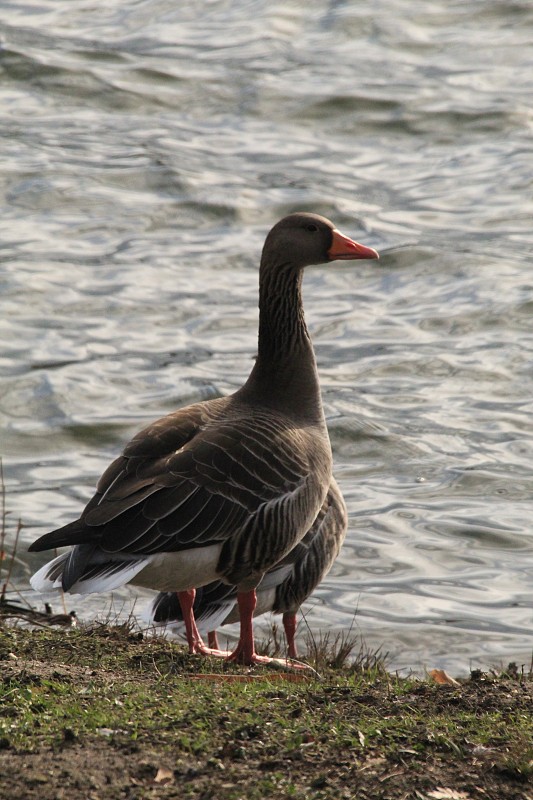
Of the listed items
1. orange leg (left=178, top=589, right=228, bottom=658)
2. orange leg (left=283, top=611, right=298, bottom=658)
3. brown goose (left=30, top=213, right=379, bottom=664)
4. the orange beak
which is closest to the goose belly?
brown goose (left=30, top=213, right=379, bottom=664)

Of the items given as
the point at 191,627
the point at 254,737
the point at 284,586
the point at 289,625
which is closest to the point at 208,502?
the point at 191,627

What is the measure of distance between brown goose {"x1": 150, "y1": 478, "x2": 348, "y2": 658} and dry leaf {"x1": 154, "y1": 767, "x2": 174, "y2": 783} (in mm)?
3033

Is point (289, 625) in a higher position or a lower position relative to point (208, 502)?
lower

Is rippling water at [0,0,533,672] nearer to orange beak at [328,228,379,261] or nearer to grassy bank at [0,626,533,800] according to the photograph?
orange beak at [328,228,379,261]

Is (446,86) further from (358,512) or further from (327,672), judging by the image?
(327,672)

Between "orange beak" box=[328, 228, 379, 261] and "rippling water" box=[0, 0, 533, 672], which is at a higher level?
"orange beak" box=[328, 228, 379, 261]

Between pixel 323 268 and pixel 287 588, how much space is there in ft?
30.7

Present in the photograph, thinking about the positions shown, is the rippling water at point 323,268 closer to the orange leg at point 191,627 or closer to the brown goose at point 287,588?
the brown goose at point 287,588

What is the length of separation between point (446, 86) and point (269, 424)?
50.2 ft

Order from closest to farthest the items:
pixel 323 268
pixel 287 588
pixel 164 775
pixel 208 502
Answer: pixel 164 775, pixel 208 502, pixel 287 588, pixel 323 268

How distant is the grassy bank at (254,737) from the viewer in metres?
4.01

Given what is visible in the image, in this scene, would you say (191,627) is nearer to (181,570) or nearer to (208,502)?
(181,570)

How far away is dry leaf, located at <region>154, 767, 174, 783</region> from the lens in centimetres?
400

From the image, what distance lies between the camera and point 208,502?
6.36 meters
